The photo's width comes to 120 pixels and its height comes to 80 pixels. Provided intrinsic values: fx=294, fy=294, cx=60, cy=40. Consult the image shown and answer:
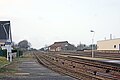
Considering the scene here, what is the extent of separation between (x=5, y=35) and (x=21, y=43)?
117157 millimetres

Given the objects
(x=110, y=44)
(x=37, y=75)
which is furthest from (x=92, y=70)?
(x=110, y=44)

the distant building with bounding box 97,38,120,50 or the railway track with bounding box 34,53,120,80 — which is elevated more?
the distant building with bounding box 97,38,120,50

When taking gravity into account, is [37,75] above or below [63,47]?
below

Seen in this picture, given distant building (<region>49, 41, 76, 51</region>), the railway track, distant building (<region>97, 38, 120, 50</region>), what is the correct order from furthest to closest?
distant building (<region>49, 41, 76, 51</region>) → distant building (<region>97, 38, 120, 50</region>) → the railway track

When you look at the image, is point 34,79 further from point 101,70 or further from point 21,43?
point 21,43

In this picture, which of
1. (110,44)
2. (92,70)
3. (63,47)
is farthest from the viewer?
(63,47)

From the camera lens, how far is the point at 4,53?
50.3 metres

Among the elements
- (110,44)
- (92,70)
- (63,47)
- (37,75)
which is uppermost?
(63,47)

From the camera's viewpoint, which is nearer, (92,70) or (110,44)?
(92,70)

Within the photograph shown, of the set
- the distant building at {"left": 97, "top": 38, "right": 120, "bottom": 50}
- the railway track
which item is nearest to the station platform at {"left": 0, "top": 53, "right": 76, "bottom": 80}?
the railway track

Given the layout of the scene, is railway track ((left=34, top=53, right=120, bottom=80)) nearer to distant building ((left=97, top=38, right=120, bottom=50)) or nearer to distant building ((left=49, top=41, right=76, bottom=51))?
distant building ((left=97, top=38, right=120, bottom=50))

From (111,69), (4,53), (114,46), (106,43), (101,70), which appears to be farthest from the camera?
(106,43)

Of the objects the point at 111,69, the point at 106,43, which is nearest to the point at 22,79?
the point at 111,69

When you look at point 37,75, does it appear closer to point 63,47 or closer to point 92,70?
point 92,70
